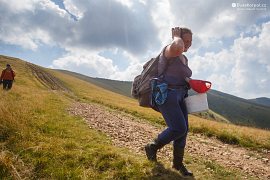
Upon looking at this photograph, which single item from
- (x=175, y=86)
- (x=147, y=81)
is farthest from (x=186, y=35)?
(x=147, y=81)

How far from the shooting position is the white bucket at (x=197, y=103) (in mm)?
5314

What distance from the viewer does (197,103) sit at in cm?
539

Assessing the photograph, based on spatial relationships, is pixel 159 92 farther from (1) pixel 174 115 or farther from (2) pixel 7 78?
(2) pixel 7 78

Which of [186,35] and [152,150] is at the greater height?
[186,35]

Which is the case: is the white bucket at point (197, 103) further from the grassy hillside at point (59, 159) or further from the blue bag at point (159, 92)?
the grassy hillside at point (59, 159)

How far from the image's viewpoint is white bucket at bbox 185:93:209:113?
17.4 ft

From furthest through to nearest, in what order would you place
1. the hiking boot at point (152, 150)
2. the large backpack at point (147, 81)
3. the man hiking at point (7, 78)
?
1. the man hiking at point (7, 78)
2. the hiking boot at point (152, 150)
3. the large backpack at point (147, 81)

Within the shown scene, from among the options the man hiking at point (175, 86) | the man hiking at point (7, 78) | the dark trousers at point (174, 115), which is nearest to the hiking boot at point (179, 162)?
the man hiking at point (175, 86)

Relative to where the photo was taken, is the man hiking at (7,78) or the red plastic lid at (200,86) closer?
the red plastic lid at (200,86)

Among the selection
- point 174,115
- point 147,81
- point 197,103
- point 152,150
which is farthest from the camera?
point 152,150

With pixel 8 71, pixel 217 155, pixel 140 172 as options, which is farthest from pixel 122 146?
pixel 8 71

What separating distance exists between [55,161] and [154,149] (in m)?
2.17

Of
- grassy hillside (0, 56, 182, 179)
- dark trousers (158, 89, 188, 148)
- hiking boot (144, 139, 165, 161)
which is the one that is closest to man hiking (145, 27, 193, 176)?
dark trousers (158, 89, 188, 148)

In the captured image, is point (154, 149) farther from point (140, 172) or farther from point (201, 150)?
point (201, 150)
